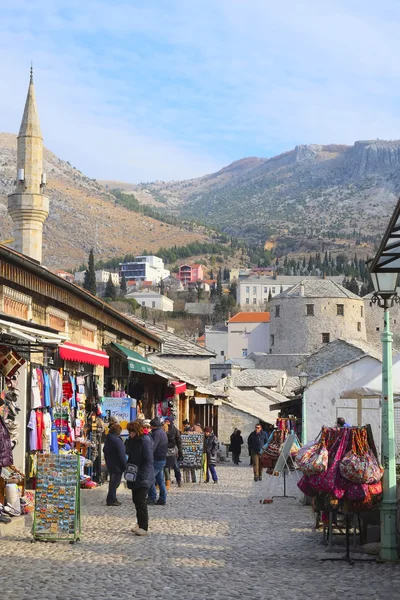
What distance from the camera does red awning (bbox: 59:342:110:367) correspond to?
573 inches

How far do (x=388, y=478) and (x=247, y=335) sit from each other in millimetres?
121639

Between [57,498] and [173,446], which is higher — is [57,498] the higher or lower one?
the lower one

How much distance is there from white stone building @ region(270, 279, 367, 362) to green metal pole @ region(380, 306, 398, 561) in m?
81.5

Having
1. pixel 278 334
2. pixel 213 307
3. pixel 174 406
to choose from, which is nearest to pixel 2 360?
A: pixel 174 406

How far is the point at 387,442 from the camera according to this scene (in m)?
10.3

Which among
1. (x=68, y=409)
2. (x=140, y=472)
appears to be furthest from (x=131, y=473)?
(x=68, y=409)

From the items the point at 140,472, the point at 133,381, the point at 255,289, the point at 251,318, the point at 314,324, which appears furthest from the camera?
the point at 255,289

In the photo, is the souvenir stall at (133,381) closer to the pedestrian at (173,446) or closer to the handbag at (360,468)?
the pedestrian at (173,446)

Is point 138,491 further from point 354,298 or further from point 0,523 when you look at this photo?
point 354,298

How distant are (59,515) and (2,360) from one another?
2370 mm

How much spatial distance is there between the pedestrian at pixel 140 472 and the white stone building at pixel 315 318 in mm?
80156

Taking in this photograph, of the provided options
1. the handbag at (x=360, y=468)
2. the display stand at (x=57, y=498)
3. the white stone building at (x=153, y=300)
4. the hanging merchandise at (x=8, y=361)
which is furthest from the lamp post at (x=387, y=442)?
the white stone building at (x=153, y=300)

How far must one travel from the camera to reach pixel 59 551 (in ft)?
33.4

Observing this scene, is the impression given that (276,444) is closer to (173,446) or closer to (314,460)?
(173,446)
